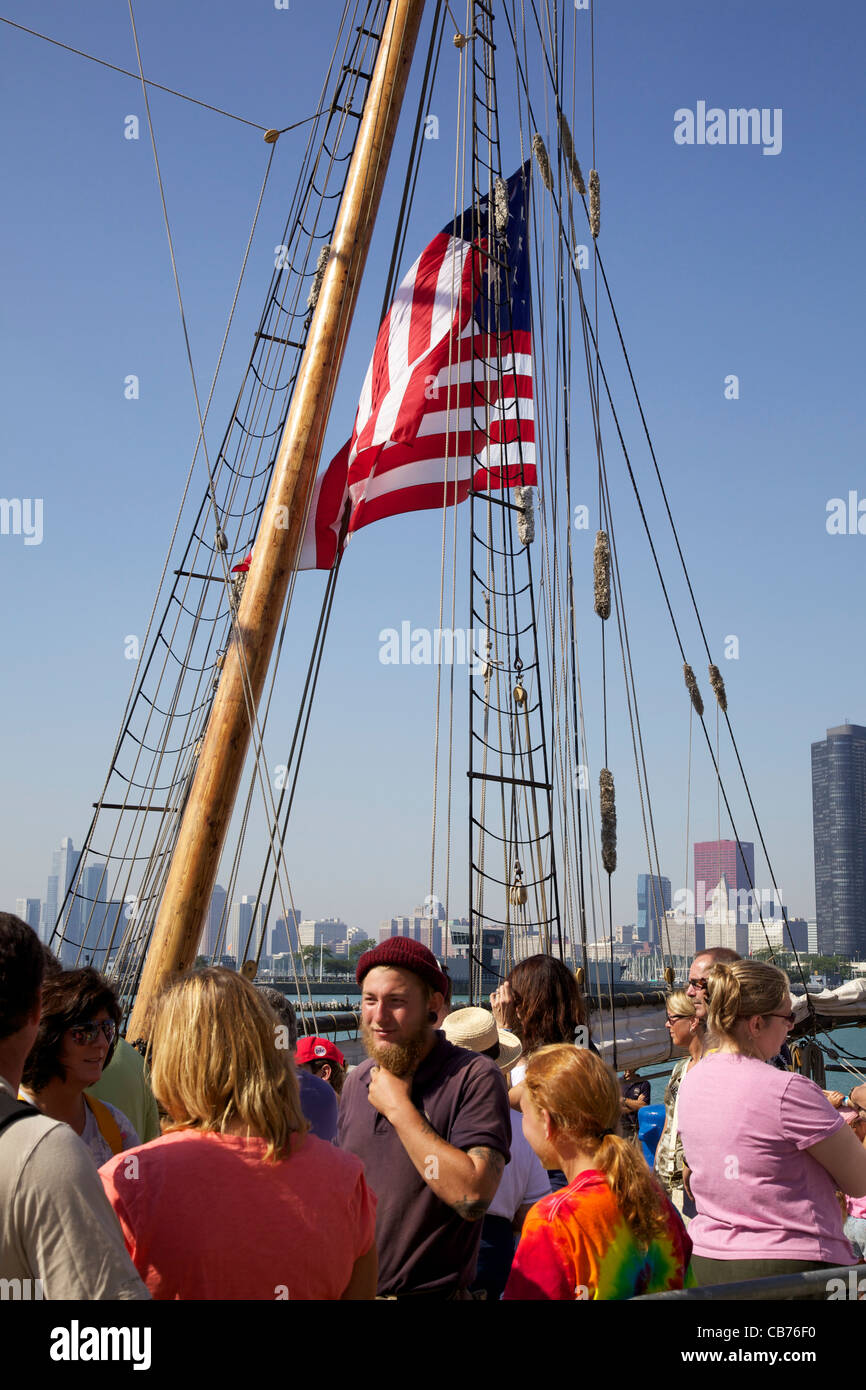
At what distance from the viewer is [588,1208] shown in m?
2.26

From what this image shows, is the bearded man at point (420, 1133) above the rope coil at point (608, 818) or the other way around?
the other way around

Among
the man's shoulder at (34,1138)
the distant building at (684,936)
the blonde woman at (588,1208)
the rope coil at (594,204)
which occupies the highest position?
the rope coil at (594,204)

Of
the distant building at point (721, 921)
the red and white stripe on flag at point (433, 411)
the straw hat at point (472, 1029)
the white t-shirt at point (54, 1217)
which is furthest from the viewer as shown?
the distant building at point (721, 921)

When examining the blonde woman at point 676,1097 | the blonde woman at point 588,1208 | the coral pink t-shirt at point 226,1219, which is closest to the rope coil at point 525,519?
the blonde woman at point 676,1097

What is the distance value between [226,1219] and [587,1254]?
31.9 inches

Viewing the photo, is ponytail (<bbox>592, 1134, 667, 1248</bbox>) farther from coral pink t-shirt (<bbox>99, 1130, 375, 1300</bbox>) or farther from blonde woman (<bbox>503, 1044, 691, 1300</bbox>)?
coral pink t-shirt (<bbox>99, 1130, 375, 1300</bbox>)

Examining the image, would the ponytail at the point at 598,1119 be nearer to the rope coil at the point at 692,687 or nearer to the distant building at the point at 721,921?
the distant building at the point at 721,921

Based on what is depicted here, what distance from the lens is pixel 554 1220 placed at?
225 cm

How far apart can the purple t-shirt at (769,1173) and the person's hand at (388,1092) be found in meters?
0.82

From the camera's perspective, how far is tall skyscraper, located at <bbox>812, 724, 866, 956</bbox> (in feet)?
265

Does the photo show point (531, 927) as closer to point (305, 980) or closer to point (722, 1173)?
point (305, 980)

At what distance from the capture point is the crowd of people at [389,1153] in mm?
1698
